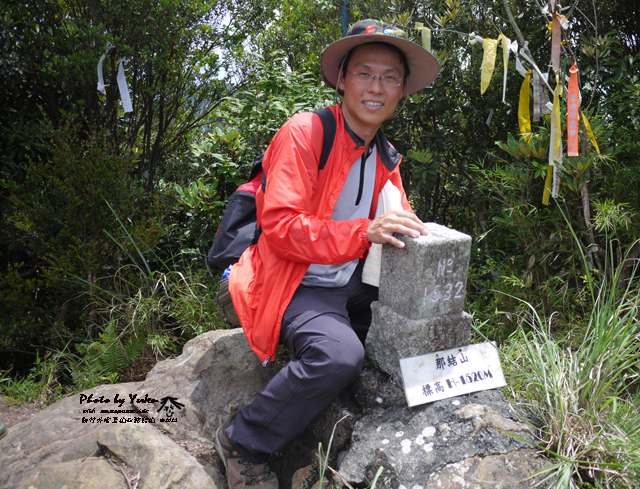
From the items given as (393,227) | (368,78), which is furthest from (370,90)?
(393,227)

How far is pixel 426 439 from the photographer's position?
1.99 m

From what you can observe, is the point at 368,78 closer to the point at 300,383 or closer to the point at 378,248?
the point at 378,248

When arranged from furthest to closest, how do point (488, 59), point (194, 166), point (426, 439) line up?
1. point (194, 166)
2. point (488, 59)
3. point (426, 439)

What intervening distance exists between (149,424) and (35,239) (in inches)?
75.7

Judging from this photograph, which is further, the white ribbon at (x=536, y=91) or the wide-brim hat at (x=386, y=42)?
the white ribbon at (x=536, y=91)

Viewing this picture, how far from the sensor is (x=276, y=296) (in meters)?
2.32

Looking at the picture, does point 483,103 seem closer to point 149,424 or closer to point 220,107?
point 220,107

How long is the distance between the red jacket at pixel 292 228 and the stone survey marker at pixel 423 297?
8.4 inches

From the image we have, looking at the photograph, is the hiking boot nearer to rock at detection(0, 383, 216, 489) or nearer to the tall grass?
rock at detection(0, 383, 216, 489)

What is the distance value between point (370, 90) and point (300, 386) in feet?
4.72

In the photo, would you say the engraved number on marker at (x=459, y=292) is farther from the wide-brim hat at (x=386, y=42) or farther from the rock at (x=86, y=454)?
the rock at (x=86, y=454)

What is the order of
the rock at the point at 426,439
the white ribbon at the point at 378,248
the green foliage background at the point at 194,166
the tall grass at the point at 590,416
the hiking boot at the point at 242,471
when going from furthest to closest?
the green foliage background at the point at 194,166 < the white ribbon at the point at 378,248 < the hiking boot at the point at 242,471 < the rock at the point at 426,439 < the tall grass at the point at 590,416

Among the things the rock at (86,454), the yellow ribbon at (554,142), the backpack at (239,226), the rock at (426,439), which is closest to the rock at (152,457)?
the rock at (86,454)

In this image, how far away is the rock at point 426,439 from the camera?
1897mm
